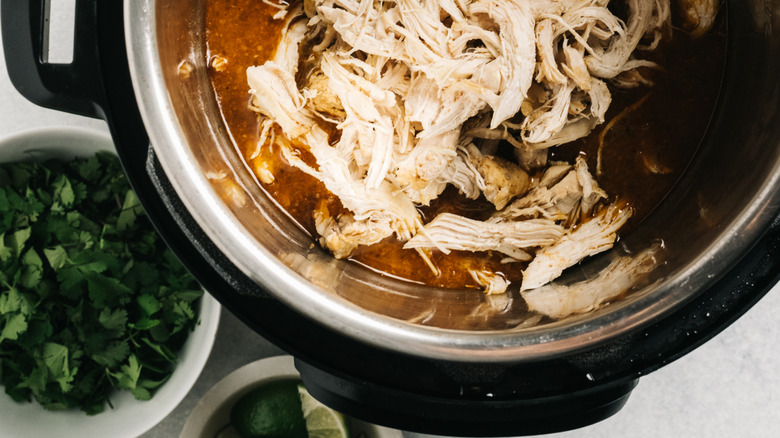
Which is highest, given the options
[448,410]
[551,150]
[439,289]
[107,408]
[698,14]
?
[698,14]

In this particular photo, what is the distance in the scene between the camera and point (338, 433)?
5.18ft

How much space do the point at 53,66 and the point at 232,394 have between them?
0.79 m

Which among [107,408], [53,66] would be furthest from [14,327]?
[53,66]

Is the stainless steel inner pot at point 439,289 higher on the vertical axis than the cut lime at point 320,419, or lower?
higher

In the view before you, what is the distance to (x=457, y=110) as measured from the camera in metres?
1.22

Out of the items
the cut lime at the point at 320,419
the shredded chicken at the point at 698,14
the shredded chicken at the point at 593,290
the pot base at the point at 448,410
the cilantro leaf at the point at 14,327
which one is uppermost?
the shredded chicken at the point at 698,14

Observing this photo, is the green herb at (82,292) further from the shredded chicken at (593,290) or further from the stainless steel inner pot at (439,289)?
the shredded chicken at (593,290)

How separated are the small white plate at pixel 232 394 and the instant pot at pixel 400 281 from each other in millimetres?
256

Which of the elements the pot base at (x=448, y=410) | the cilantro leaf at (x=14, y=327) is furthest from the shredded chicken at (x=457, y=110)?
the cilantro leaf at (x=14, y=327)

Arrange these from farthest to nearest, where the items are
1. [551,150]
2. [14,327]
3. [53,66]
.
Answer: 1. [14,327]
2. [551,150]
3. [53,66]

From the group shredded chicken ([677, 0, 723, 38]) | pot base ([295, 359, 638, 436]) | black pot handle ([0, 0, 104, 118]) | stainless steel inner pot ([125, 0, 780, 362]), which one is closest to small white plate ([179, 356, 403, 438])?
pot base ([295, 359, 638, 436])

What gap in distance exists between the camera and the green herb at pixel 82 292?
1552mm

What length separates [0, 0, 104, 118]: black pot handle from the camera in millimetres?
1206

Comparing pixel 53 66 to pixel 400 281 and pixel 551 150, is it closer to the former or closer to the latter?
pixel 400 281
